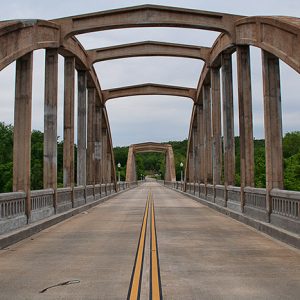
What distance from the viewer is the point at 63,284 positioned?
6.94 metres

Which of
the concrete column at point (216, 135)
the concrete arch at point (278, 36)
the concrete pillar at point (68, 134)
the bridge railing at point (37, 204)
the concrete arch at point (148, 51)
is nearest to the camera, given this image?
the concrete arch at point (278, 36)

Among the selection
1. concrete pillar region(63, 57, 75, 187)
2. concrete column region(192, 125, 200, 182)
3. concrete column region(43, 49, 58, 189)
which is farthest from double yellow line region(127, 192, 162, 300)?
concrete column region(192, 125, 200, 182)

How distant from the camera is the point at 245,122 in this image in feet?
57.7

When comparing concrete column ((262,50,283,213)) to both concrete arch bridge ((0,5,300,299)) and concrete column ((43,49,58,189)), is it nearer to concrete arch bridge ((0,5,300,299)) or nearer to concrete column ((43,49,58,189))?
concrete arch bridge ((0,5,300,299))

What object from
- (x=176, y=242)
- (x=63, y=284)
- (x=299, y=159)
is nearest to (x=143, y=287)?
(x=63, y=284)

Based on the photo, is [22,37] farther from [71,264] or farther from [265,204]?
[265,204]

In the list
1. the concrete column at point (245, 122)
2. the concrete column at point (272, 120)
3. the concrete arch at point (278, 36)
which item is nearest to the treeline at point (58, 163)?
the concrete column at point (245, 122)

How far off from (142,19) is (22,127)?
26.7ft

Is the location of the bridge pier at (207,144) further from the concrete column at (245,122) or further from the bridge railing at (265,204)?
the concrete column at (245,122)

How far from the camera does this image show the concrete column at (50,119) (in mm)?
18438

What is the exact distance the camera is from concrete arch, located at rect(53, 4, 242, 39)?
1991cm

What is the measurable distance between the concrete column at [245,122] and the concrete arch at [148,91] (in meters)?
19.8

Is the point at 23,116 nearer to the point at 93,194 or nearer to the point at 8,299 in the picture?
the point at 8,299

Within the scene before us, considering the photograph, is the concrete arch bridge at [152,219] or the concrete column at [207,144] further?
the concrete column at [207,144]
